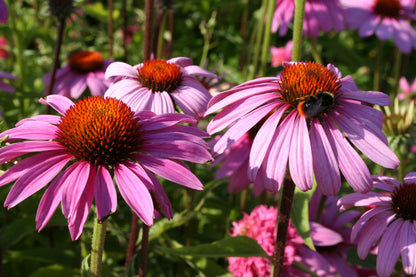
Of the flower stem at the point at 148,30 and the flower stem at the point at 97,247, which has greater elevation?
the flower stem at the point at 148,30

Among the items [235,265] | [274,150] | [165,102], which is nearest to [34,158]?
[165,102]

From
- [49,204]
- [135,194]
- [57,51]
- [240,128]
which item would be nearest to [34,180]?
[49,204]

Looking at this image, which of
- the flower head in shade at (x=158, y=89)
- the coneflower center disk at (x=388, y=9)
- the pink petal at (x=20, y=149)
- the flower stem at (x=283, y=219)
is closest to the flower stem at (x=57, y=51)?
the flower head in shade at (x=158, y=89)

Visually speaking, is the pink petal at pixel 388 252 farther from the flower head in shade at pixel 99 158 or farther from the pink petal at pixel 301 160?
the flower head in shade at pixel 99 158

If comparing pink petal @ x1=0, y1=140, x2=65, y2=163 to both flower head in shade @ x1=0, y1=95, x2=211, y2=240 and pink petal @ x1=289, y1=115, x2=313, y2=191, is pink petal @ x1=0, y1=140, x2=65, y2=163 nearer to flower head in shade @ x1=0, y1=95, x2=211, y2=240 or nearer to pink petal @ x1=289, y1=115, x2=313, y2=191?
flower head in shade @ x1=0, y1=95, x2=211, y2=240

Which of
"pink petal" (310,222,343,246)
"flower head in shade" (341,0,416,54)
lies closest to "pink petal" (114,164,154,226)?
"pink petal" (310,222,343,246)

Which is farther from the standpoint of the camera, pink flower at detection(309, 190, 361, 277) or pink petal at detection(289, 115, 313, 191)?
pink flower at detection(309, 190, 361, 277)

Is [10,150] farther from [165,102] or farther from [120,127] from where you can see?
[165,102]
